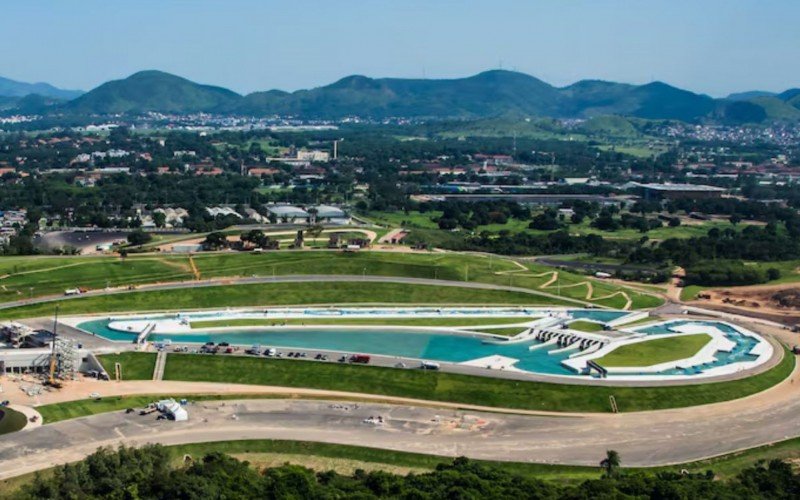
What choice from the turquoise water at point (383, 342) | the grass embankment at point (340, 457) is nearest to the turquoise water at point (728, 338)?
the turquoise water at point (383, 342)

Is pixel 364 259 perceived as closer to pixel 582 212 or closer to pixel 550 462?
pixel 550 462

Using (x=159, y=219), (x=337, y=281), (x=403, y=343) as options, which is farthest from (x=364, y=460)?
A: (x=159, y=219)

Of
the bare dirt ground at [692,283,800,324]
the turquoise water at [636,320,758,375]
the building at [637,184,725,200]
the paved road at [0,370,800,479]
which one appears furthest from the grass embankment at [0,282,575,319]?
the building at [637,184,725,200]

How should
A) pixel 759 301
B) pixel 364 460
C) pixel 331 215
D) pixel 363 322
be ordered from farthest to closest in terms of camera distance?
pixel 331 215 < pixel 759 301 < pixel 363 322 < pixel 364 460

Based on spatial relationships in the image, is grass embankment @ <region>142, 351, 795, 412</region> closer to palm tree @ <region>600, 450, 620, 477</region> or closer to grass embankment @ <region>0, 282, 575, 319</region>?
palm tree @ <region>600, 450, 620, 477</region>

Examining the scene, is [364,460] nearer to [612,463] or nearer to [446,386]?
[446,386]

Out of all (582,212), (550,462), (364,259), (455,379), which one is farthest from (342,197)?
(550,462)
